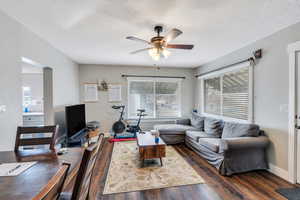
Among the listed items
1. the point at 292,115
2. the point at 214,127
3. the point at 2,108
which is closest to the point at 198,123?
the point at 214,127

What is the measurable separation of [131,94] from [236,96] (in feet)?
10.8

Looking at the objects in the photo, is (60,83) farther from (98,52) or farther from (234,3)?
(234,3)

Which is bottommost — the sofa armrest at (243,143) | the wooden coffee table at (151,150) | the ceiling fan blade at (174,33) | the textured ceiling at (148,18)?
the wooden coffee table at (151,150)

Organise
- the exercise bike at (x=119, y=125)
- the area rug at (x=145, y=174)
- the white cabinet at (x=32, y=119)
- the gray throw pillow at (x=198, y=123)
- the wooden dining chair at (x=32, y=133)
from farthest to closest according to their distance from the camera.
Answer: the exercise bike at (x=119, y=125) < the gray throw pillow at (x=198, y=123) < the white cabinet at (x=32, y=119) < the area rug at (x=145, y=174) < the wooden dining chair at (x=32, y=133)

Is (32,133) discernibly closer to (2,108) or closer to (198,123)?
(2,108)

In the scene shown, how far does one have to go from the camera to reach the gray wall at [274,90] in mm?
2379

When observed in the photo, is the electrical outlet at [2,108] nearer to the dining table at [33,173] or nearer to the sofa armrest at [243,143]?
the dining table at [33,173]

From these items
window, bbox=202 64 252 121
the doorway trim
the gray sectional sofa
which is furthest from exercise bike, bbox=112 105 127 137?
the doorway trim

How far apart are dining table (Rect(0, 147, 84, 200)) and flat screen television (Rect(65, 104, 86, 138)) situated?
167 cm

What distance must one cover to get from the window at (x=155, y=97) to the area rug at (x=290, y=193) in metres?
3.58

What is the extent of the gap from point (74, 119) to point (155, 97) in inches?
113

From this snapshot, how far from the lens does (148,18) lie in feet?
6.57

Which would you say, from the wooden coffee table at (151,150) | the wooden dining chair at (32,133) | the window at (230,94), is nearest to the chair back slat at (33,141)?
the wooden dining chair at (32,133)

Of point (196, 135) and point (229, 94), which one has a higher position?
point (229, 94)
